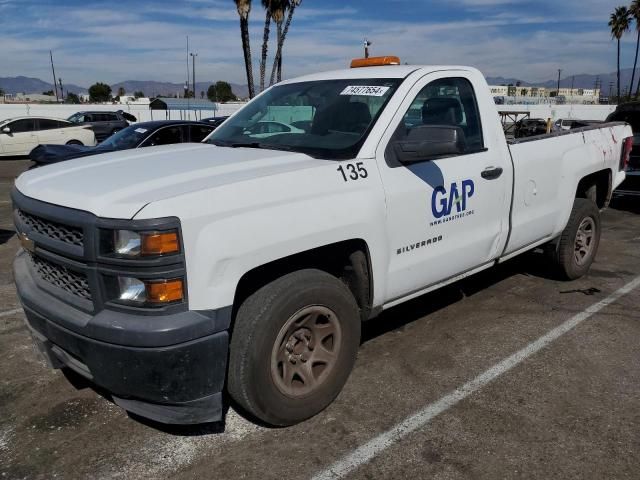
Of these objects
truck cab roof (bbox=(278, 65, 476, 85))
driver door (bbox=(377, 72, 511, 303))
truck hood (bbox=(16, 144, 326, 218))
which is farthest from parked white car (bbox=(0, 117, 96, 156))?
driver door (bbox=(377, 72, 511, 303))

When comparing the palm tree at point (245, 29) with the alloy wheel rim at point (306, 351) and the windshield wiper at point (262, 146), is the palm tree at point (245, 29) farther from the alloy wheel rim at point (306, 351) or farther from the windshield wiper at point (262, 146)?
the alloy wheel rim at point (306, 351)

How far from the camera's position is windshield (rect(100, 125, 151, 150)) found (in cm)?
947

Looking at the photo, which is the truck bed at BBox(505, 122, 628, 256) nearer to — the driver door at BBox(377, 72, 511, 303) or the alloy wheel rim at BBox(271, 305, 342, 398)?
the driver door at BBox(377, 72, 511, 303)

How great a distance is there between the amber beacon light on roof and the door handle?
42.0 inches

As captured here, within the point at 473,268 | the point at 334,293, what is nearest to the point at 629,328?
the point at 473,268

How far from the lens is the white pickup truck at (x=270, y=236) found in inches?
99.3

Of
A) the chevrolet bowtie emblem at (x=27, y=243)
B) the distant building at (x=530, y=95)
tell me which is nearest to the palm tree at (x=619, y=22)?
the distant building at (x=530, y=95)

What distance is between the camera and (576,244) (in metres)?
5.58

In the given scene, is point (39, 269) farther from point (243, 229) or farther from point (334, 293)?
point (334, 293)

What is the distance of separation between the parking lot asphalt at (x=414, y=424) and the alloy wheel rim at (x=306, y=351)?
10.2 inches

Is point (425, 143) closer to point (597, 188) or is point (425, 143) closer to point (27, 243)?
point (27, 243)

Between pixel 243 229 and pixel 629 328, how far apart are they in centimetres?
344

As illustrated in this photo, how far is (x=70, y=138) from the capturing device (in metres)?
19.5

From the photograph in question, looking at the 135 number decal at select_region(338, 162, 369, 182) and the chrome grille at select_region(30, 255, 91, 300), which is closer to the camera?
the chrome grille at select_region(30, 255, 91, 300)
